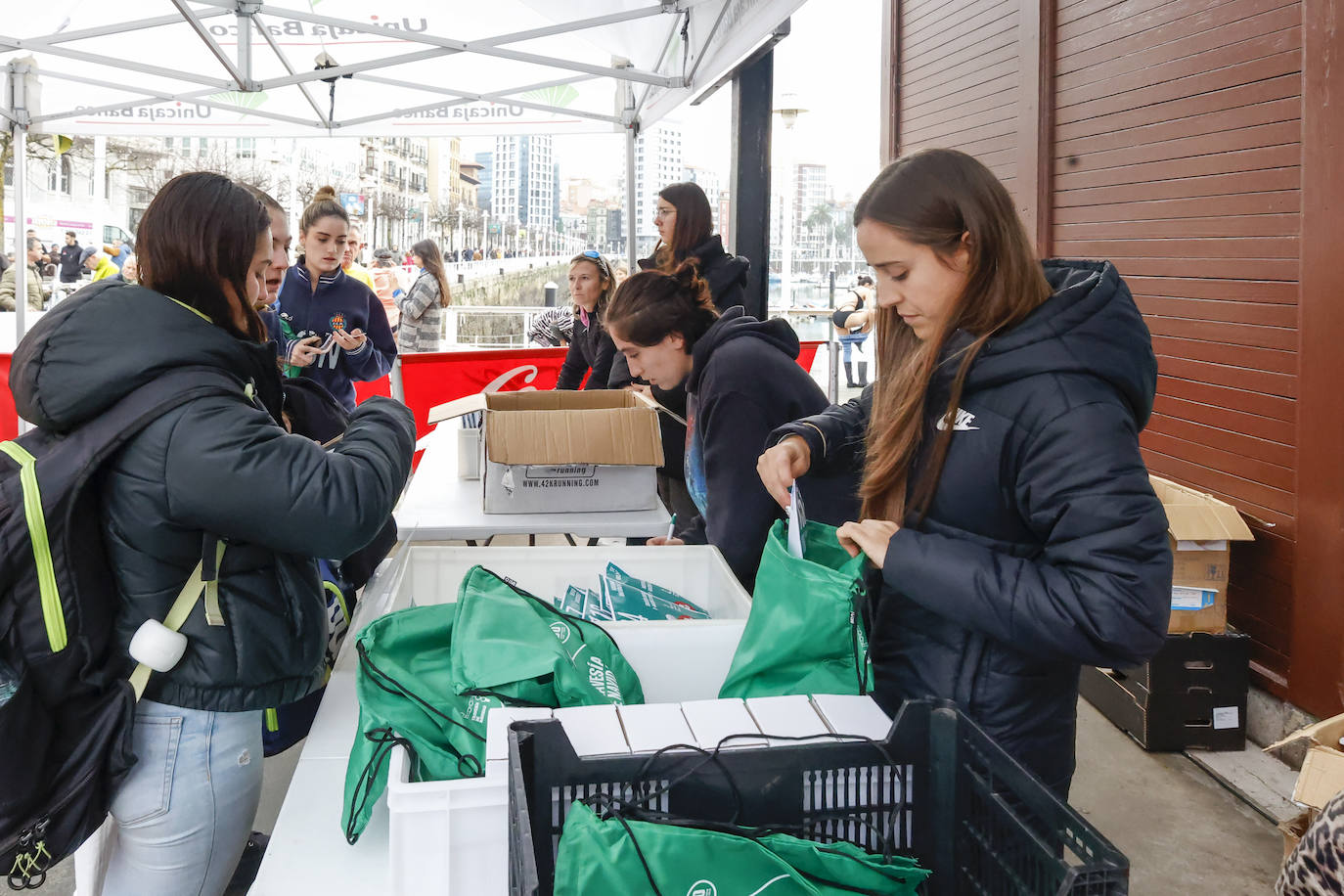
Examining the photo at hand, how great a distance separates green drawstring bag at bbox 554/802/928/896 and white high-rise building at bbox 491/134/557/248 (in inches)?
1534

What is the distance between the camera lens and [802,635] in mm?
1329

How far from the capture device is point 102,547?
1470 millimetres

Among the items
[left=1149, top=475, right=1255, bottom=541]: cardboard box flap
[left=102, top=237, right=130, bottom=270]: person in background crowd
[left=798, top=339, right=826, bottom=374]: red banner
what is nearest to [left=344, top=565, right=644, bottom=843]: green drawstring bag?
[left=1149, top=475, right=1255, bottom=541]: cardboard box flap

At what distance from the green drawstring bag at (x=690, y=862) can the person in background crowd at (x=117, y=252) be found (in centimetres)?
1590

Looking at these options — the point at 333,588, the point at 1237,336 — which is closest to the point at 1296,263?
the point at 1237,336

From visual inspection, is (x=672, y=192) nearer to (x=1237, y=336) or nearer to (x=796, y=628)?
(x=1237, y=336)

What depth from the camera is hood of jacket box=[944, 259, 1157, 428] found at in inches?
46.7

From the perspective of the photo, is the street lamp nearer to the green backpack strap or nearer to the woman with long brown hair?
the woman with long brown hair

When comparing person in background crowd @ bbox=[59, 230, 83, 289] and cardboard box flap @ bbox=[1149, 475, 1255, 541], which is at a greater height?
person in background crowd @ bbox=[59, 230, 83, 289]

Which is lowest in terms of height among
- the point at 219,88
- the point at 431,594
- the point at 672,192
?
the point at 431,594

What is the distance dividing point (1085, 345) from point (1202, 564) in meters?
2.40

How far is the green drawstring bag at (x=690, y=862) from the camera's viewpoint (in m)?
0.90

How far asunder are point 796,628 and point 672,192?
3.14 metres

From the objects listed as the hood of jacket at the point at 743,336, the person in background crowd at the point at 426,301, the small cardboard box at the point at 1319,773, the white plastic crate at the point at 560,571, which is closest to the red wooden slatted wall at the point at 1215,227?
the small cardboard box at the point at 1319,773
